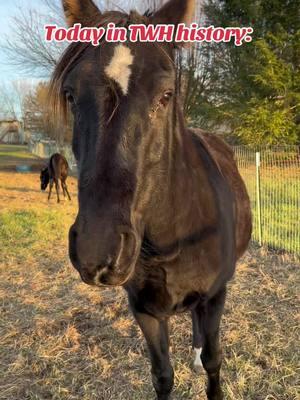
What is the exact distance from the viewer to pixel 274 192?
6551mm

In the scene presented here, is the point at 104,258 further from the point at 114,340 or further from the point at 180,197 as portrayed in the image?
the point at 114,340

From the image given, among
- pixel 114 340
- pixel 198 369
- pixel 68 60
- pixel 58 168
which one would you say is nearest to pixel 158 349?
pixel 198 369

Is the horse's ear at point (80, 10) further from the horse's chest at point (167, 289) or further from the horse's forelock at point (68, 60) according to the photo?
the horse's chest at point (167, 289)

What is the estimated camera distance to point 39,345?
3311mm

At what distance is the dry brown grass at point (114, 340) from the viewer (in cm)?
273

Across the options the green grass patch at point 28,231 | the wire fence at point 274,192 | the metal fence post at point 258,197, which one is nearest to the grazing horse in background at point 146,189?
the wire fence at point 274,192

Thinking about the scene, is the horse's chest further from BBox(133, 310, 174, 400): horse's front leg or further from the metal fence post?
the metal fence post

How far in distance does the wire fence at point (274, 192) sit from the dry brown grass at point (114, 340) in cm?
94

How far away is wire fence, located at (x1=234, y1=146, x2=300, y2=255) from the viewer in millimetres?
6105

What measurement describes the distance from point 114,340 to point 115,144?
2.56m

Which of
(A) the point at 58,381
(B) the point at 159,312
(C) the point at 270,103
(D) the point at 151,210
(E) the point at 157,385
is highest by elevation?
(C) the point at 270,103

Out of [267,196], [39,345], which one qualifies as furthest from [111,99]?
Answer: [267,196]

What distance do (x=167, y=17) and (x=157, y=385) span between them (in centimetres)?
221

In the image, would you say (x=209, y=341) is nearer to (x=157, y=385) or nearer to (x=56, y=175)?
(x=157, y=385)
